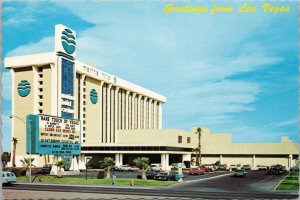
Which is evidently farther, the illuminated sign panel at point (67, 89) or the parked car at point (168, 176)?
the illuminated sign panel at point (67, 89)

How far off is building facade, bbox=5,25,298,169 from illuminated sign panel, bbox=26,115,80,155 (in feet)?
108

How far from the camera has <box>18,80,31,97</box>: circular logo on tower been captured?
110 metres

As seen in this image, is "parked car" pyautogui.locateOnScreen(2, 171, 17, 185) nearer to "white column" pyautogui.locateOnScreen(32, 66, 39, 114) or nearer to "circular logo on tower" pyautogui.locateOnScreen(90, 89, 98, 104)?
"white column" pyautogui.locateOnScreen(32, 66, 39, 114)

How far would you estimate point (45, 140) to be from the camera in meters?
58.0

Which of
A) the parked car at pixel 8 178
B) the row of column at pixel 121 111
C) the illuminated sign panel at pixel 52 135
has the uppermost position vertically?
the row of column at pixel 121 111

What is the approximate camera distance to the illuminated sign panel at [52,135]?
187ft

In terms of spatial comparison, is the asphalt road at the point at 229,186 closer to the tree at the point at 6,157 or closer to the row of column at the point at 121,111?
the tree at the point at 6,157

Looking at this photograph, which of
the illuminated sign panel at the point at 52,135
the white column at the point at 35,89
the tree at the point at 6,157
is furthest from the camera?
the white column at the point at 35,89

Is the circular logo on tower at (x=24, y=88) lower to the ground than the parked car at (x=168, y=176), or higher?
higher

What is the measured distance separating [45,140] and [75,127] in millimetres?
7322

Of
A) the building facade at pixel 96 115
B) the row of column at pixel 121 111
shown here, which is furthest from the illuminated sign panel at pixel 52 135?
the row of column at pixel 121 111

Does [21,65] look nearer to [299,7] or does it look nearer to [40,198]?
[40,198]

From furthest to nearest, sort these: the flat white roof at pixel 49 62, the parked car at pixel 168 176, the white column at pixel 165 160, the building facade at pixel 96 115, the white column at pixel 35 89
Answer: the white column at pixel 35 89, the flat white roof at pixel 49 62, the building facade at pixel 96 115, the white column at pixel 165 160, the parked car at pixel 168 176

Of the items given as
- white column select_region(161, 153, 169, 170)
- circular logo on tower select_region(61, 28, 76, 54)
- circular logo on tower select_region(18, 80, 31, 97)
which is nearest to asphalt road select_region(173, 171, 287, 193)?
white column select_region(161, 153, 169, 170)
